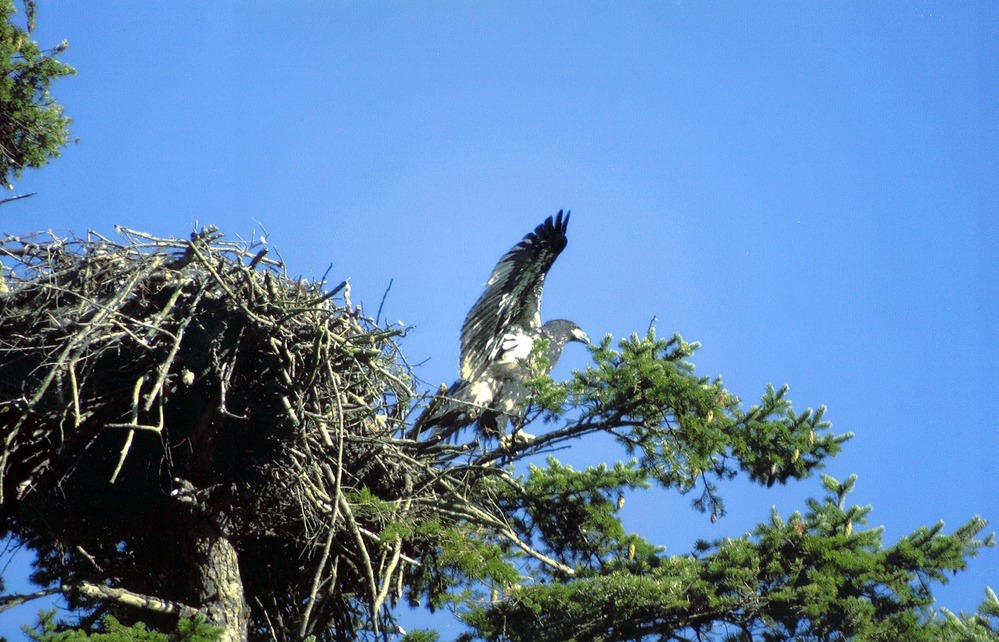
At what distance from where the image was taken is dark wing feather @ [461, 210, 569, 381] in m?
9.21

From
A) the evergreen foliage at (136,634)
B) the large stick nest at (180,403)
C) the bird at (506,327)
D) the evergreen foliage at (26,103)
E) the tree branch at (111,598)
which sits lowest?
the evergreen foliage at (136,634)

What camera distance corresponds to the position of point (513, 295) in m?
9.41

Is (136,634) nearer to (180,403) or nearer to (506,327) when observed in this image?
(180,403)

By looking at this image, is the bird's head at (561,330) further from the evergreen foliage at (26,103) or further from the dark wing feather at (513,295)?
the evergreen foliage at (26,103)

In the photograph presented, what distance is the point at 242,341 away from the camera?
19.7 ft

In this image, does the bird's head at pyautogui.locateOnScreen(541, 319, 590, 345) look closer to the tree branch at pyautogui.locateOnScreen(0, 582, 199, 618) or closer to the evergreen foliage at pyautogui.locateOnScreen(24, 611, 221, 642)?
the tree branch at pyautogui.locateOnScreen(0, 582, 199, 618)

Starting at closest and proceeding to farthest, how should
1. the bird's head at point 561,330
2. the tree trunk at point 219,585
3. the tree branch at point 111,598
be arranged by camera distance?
the tree branch at point 111,598 < the tree trunk at point 219,585 < the bird's head at point 561,330

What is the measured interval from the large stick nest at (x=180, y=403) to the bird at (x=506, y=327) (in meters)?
2.49

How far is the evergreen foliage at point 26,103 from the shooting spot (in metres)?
9.37

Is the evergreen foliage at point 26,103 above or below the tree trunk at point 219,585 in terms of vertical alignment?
above

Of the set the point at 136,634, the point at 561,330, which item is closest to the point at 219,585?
the point at 136,634

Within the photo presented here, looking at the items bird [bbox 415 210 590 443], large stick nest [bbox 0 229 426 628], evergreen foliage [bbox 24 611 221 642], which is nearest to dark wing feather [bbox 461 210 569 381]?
bird [bbox 415 210 590 443]

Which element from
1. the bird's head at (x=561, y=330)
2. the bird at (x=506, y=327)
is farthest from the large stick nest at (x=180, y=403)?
the bird's head at (x=561, y=330)

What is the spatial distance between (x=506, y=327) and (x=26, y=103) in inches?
175
